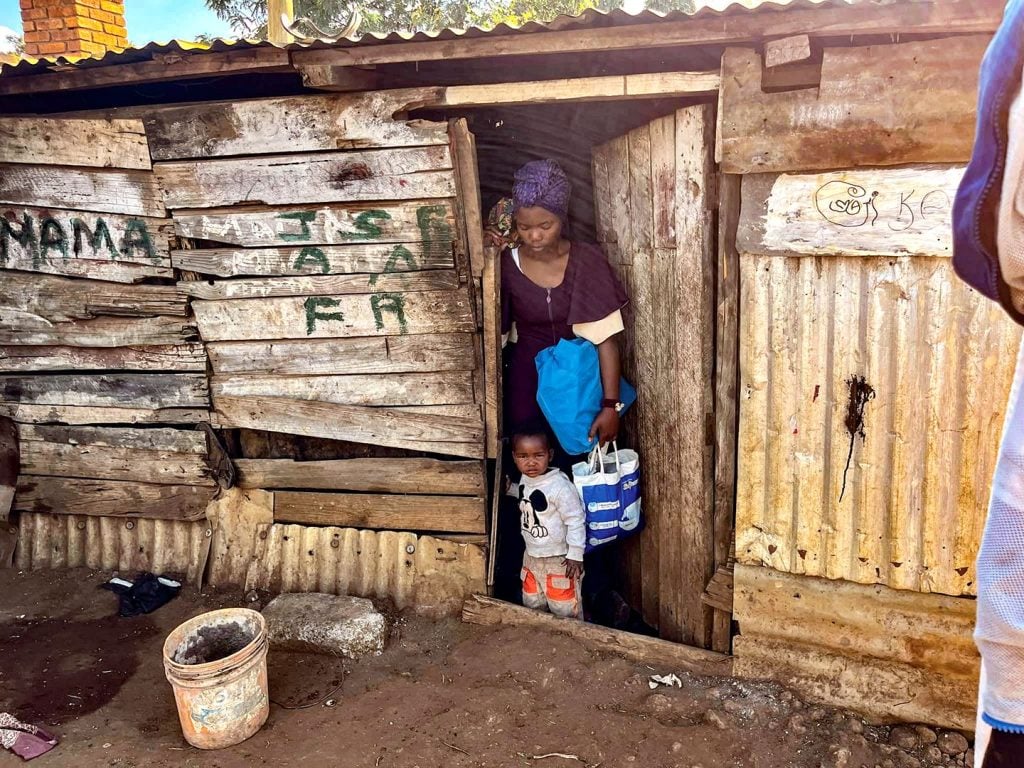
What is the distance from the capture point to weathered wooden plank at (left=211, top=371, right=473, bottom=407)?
4.29 metres

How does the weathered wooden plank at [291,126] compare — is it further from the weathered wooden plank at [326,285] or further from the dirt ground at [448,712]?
the dirt ground at [448,712]

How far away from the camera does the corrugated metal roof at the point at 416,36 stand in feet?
10.0

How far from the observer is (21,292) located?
4.63 metres

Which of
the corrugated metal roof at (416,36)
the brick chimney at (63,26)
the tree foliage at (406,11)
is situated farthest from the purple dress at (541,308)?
the tree foliage at (406,11)

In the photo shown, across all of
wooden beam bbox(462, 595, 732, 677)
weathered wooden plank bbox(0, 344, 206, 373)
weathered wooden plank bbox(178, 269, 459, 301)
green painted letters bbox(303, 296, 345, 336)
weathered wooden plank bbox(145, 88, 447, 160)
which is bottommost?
wooden beam bbox(462, 595, 732, 677)

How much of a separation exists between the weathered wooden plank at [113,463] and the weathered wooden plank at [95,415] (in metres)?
0.16

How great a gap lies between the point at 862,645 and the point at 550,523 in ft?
5.08

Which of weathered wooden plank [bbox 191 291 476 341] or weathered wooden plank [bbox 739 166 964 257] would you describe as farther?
weathered wooden plank [bbox 191 291 476 341]

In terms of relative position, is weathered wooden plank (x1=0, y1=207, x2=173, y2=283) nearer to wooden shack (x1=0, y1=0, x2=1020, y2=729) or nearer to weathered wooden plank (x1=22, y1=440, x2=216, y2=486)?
wooden shack (x1=0, y1=0, x2=1020, y2=729)

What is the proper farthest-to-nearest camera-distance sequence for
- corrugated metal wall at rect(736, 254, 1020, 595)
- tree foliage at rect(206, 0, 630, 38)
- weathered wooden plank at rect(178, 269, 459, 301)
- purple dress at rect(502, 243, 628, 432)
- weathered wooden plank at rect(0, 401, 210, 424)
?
1. tree foliage at rect(206, 0, 630, 38)
2. weathered wooden plank at rect(0, 401, 210, 424)
3. weathered wooden plank at rect(178, 269, 459, 301)
4. purple dress at rect(502, 243, 628, 432)
5. corrugated metal wall at rect(736, 254, 1020, 595)

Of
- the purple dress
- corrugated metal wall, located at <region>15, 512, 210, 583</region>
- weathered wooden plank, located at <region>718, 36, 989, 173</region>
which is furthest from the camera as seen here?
corrugated metal wall, located at <region>15, 512, 210, 583</region>

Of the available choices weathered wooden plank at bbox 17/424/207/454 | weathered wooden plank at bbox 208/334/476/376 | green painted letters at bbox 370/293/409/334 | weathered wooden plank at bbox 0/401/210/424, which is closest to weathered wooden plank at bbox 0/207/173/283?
weathered wooden plank at bbox 208/334/476/376

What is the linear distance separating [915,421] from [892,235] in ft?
2.47

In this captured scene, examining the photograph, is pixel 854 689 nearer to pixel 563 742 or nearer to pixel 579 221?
pixel 563 742
